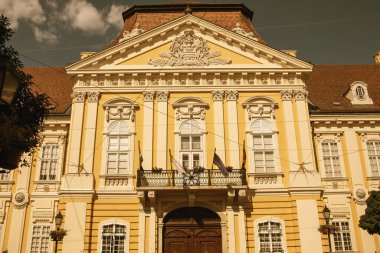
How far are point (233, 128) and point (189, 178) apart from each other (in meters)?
3.60

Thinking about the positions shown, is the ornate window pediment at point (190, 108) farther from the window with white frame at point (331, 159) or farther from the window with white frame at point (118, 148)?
the window with white frame at point (331, 159)

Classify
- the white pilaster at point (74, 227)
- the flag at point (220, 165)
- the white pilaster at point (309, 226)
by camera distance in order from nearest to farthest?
the flag at point (220, 165) < the white pilaster at point (74, 227) < the white pilaster at point (309, 226)

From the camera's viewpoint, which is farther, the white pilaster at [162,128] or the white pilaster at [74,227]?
the white pilaster at [162,128]

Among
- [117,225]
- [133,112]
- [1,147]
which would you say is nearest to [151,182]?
[117,225]

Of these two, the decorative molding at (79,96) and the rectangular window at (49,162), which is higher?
the decorative molding at (79,96)

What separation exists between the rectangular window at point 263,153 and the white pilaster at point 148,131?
506 centimetres

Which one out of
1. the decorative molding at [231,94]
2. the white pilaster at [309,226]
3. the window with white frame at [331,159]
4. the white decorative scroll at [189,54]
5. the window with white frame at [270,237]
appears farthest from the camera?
the window with white frame at [331,159]

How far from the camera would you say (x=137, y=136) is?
66.0 feet

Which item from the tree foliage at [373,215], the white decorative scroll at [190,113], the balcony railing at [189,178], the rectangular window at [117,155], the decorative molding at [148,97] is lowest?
the tree foliage at [373,215]

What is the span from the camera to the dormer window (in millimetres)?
24766

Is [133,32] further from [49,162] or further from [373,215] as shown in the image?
[373,215]

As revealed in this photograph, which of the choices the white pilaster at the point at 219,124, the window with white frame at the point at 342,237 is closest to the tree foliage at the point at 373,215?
the window with white frame at the point at 342,237

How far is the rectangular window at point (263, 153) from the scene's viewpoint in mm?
19812

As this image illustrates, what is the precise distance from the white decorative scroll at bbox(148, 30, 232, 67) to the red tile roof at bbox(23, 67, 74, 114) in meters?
6.26
